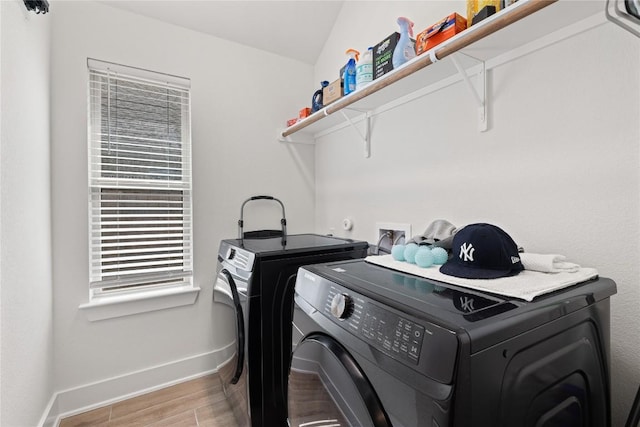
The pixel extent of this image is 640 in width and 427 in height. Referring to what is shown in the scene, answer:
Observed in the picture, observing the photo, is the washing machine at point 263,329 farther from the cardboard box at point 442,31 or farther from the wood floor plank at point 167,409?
the cardboard box at point 442,31

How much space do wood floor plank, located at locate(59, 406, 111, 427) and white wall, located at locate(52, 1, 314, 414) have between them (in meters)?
0.18

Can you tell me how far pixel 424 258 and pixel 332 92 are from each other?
129cm

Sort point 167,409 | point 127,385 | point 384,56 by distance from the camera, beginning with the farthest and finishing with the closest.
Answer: point 127,385
point 167,409
point 384,56

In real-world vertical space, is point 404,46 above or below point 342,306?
above

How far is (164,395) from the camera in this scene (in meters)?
1.91

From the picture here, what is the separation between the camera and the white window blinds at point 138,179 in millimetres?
1819

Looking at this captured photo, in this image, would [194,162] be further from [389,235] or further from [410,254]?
[410,254]

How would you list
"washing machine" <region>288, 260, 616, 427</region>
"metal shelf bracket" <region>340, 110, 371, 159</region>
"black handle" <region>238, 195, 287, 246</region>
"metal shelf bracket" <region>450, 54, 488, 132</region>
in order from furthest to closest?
"black handle" <region>238, 195, 287, 246</region>, "metal shelf bracket" <region>340, 110, 371, 159</region>, "metal shelf bracket" <region>450, 54, 488, 132</region>, "washing machine" <region>288, 260, 616, 427</region>

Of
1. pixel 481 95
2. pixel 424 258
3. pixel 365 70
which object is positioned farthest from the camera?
pixel 365 70

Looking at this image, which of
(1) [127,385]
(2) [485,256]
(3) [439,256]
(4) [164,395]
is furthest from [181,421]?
(2) [485,256]

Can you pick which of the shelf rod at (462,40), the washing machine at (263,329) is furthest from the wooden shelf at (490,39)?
the washing machine at (263,329)

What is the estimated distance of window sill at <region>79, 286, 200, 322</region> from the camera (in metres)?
1.80

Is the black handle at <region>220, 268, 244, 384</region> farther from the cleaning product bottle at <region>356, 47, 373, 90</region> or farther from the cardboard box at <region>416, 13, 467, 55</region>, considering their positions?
the cardboard box at <region>416, 13, 467, 55</region>

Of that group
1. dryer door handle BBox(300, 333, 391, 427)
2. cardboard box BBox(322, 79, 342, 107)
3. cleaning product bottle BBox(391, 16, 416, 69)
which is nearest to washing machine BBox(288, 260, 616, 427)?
dryer door handle BBox(300, 333, 391, 427)
